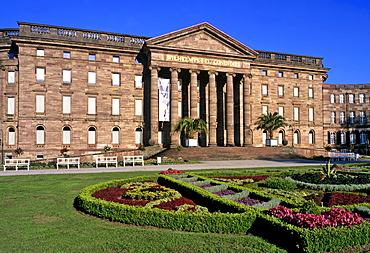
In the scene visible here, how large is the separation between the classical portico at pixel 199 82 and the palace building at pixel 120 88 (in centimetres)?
15

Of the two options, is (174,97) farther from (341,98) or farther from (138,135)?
(341,98)

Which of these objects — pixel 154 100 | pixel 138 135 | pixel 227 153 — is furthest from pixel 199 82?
pixel 227 153

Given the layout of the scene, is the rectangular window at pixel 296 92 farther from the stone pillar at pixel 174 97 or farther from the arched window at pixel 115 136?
the arched window at pixel 115 136

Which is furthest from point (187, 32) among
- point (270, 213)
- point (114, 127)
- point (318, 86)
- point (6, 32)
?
point (270, 213)

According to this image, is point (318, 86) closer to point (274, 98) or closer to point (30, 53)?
point (274, 98)

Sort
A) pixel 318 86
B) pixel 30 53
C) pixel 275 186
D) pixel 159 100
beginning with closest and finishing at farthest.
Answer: pixel 275 186
pixel 30 53
pixel 159 100
pixel 318 86

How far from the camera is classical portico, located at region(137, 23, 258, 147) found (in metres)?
43.8

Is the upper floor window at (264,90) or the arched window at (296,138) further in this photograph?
the arched window at (296,138)

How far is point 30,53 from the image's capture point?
136ft

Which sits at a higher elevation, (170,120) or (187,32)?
(187,32)

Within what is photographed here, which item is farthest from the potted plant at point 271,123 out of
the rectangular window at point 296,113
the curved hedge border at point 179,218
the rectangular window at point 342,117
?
the curved hedge border at point 179,218

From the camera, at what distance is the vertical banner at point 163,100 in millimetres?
44156

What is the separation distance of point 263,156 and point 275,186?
2856 centimetres

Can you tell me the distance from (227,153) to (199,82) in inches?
586
